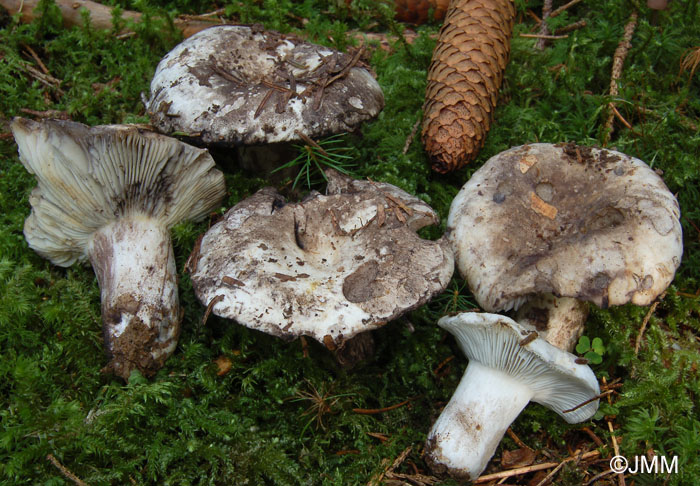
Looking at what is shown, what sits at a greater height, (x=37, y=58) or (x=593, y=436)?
(x=37, y=58)

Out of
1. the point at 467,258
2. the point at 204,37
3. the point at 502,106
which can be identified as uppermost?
the point at 204,37

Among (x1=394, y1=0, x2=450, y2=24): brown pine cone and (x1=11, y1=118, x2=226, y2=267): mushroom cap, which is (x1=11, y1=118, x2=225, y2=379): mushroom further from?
(x1=394, y1=0, x2=450, y2=24): brown pine cone

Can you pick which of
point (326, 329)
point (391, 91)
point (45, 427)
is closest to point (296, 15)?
point (391, 91)

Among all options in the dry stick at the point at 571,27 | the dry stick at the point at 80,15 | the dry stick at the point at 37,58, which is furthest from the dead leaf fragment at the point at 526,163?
the dry stick at the point at 37,58

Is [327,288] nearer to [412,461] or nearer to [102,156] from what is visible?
[412,461]

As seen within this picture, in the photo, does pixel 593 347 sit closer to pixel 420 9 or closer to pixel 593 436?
pixel 593 436

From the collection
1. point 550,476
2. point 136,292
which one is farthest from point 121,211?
point 550,476

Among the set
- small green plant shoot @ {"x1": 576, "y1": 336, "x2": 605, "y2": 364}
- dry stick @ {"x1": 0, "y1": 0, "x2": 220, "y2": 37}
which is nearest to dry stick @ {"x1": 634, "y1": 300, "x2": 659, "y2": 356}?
small green plant shoot @ {"x1": 576, "y1": 336, "x2": 605, "y2": 364}
